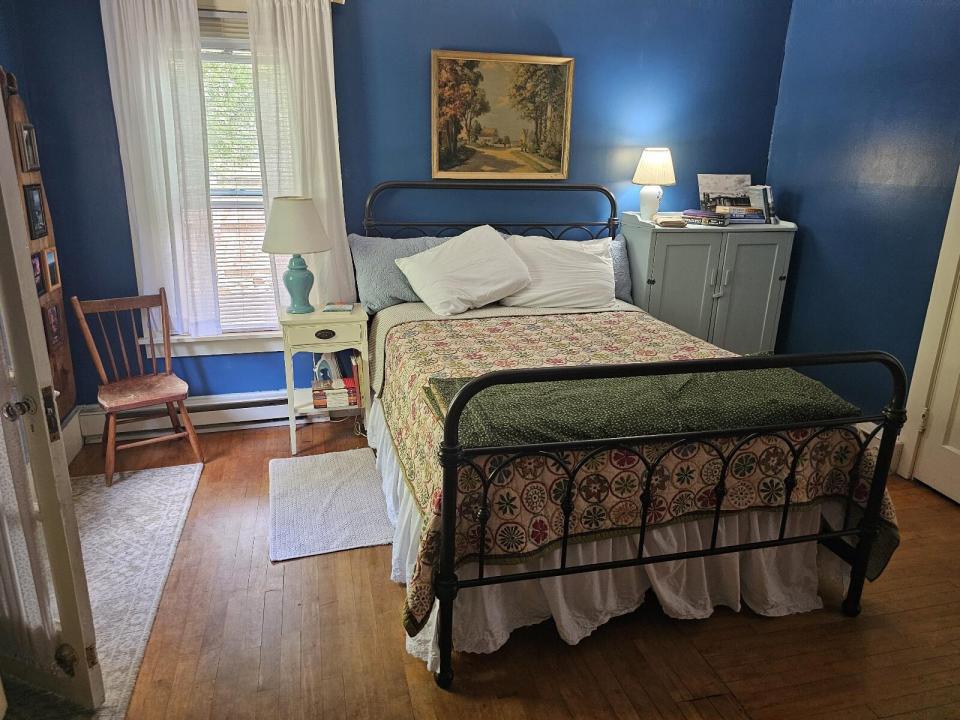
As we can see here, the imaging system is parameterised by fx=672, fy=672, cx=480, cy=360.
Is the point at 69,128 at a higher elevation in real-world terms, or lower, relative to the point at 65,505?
higher

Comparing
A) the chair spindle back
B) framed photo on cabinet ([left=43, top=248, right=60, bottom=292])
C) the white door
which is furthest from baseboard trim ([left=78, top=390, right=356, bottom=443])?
the white door

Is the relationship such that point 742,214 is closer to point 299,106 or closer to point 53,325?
point 299,106

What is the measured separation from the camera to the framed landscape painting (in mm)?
3650

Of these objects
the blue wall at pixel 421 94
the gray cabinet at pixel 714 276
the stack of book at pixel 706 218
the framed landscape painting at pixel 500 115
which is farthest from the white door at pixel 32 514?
the stack of book at pixel 706 218

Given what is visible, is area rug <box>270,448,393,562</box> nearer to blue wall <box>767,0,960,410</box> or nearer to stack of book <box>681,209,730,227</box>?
stack of book <box>681,209,730,227</box>

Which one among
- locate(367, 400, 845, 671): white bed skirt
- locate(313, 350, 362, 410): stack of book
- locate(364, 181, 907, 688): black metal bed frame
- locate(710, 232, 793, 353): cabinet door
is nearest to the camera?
locate(364, 181, 907, 688): black metal bed frame

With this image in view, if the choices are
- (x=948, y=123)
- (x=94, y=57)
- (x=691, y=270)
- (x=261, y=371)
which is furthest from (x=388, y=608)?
(x=948, y=123)

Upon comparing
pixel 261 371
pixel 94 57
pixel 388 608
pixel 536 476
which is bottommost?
pixel 388 608

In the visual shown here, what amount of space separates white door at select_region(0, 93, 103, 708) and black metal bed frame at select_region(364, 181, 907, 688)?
953 mm

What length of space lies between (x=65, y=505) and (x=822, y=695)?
7.07ft

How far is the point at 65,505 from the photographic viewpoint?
1704mm

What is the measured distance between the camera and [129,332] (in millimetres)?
3543

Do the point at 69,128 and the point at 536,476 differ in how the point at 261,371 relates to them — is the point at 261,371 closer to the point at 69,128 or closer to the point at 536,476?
the point at 69,128

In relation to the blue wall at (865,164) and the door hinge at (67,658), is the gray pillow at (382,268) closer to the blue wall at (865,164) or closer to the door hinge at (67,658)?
the door hinge at (67,658)
